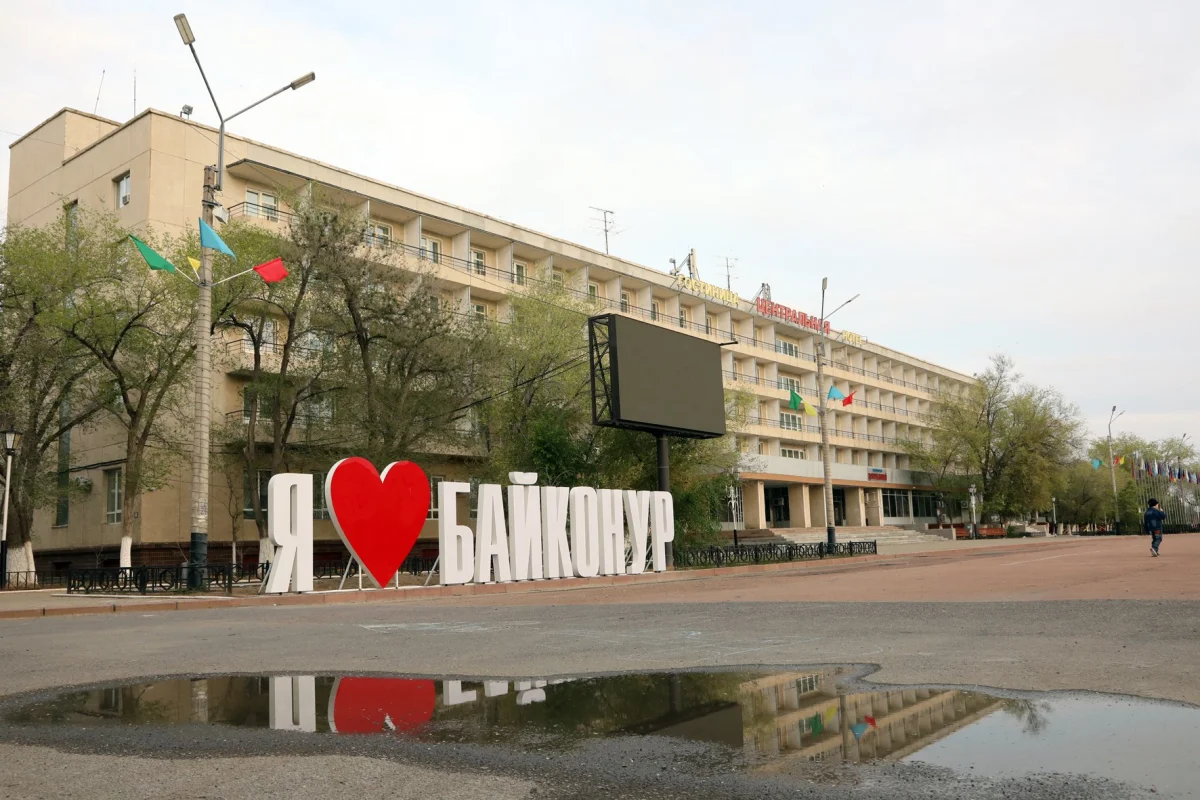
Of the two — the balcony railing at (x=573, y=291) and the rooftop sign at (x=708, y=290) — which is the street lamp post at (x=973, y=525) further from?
the rooftop sign at (x=708, y=290)

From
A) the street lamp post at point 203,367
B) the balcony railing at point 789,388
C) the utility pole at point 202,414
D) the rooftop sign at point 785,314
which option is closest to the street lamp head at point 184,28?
the street lamp post at point 203,367

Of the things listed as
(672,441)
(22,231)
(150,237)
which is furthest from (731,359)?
(22,231)

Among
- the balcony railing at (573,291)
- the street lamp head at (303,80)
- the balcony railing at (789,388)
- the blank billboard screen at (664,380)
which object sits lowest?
the blank billboard screen at (664,380)

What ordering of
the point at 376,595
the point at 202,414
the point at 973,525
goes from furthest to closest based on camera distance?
the point at 973,525, the point at 202,414, the point at 376,595

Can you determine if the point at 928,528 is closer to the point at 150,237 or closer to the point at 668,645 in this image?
the point at 150,237

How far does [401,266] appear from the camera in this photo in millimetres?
Result: 35406

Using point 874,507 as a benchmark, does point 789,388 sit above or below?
above

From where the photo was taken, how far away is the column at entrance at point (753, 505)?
6456cm

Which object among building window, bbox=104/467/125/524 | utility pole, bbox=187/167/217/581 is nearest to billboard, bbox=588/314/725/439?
utility pole, bbox=187/167/217/581

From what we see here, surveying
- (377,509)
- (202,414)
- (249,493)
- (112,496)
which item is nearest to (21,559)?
(112,496)

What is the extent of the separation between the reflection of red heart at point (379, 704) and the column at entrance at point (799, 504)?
64804 millimetres

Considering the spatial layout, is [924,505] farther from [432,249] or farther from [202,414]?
[202,414]

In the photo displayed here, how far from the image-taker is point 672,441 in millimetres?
36562

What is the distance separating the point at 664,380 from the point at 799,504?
42.6 m
